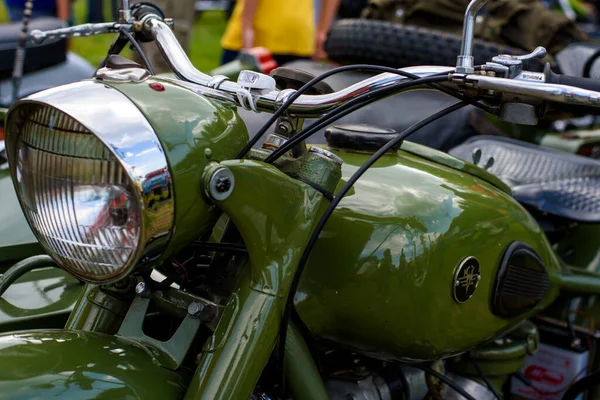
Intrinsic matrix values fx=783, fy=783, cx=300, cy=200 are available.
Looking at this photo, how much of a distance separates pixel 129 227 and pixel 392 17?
2669 millimetres

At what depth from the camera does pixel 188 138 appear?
3.39 ft

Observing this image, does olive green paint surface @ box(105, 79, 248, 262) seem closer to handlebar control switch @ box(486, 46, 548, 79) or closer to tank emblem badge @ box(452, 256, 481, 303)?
handlebar control switch @ box(486, 46, 548, 79)

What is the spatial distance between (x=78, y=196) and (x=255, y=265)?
0.26 m

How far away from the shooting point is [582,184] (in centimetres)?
204

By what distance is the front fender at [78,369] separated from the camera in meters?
1.00

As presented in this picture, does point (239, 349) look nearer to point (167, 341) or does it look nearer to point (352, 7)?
point (167, 341)

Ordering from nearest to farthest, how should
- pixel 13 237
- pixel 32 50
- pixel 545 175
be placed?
pixel 13 237 → pixel 545 175 → pixel 32 50

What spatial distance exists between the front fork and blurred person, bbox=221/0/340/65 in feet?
10.8

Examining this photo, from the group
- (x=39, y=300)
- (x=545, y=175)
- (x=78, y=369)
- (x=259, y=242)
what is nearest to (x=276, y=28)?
(x=545, y=175)

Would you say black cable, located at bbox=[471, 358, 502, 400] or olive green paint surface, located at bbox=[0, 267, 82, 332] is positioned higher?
olive green paint surface, located at bbox=[0, 267, 82, 332]

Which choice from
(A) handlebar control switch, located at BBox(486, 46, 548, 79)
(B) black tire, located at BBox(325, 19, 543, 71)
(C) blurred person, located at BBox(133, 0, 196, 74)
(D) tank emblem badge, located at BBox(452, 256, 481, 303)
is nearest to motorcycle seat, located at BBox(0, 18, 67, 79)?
(C) blurred person, located at BBox(133, 0, 196, 74)

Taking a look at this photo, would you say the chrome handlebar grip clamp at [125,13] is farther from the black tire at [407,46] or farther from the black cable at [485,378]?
the black tire at [407,46]

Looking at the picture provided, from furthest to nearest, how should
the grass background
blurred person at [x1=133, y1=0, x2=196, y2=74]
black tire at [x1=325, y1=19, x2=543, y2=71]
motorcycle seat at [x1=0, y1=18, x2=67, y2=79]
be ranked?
the grass background
blurred person at [x1=133, y1=0, x2=196, y2=74]
motorcycle seat at [x1=0, y1=18, x2=67, y2=79]
black tire at [x1=325, y1=19, x2=543, y2=71]

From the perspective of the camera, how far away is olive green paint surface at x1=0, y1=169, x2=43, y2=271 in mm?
1750
